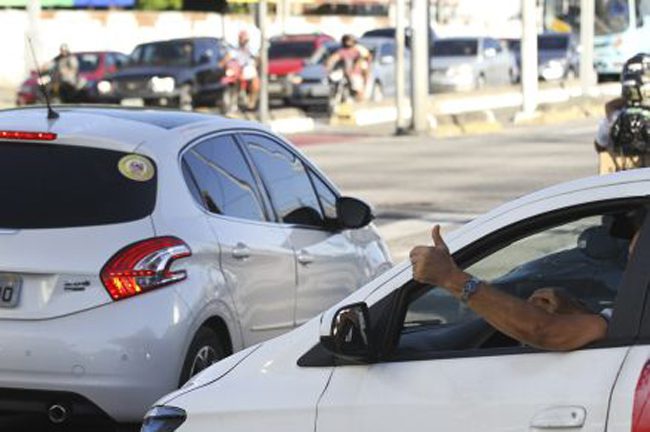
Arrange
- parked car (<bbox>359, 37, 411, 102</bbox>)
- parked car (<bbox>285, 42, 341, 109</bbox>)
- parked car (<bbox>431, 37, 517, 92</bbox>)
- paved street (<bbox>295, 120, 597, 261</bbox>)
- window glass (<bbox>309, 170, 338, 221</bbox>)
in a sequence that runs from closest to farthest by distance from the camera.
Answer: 1. window glass (<bbox>309, 170, 338, 221</bbox>)
2. paved street (<bbox>295, 120, 597, 261</bbox>)
3. parked car (<bbox>285, 42, 341, 109</bbox>)
4. parked car (<bbox>359, 37, 411, 102</bbox>)
5. parked car (<bbox>431, 37, 517, 92</bbox>)

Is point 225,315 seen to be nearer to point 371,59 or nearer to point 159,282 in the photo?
point 159,282

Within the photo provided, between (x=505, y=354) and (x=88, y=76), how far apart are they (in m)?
34.7

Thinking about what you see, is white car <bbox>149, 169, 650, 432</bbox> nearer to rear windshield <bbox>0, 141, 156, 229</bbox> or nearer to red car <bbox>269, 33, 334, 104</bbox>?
rear windshield <bbox>0, 141, 156, 229</bbox>

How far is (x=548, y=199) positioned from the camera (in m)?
4.23

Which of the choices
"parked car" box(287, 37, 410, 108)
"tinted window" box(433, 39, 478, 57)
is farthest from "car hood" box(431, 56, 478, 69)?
"parked car" box(287, 37, 410, 108)

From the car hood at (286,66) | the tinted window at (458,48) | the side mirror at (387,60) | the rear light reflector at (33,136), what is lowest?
the tinted window at (458,48)

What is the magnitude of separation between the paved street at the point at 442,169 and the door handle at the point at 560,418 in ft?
31.5

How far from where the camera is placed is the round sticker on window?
6.86 metres

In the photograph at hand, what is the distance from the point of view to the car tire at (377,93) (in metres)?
39.3

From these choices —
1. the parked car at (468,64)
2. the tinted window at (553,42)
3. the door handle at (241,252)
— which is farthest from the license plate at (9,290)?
the tinted window at (553,42)

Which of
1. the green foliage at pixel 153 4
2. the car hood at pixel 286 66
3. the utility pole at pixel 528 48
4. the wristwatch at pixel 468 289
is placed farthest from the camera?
the green foliage at pixel 153 4

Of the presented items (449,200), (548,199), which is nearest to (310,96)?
(449,200)

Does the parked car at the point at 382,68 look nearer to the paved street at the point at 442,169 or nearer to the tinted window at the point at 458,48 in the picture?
the tinted window at the point at 458,48

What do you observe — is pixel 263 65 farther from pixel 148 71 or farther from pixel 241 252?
pixel 241 252
